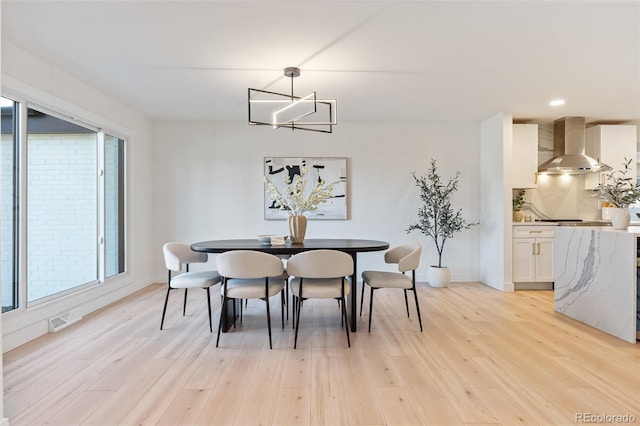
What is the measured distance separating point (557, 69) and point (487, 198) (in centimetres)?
216

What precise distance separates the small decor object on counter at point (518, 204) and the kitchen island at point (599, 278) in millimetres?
1407

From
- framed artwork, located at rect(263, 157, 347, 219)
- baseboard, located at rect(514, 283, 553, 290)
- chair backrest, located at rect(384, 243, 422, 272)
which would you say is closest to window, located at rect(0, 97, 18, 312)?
framed artwork, located at rect(263, 157, 347, 219)

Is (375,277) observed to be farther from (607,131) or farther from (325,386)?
(607,131)

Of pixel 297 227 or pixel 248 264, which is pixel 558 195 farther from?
pixel 248 264

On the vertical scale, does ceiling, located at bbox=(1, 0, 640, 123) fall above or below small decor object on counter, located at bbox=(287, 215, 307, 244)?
above

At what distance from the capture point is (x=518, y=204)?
5.10 m

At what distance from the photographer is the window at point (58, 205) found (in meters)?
2.82

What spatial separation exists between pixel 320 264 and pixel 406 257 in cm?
85

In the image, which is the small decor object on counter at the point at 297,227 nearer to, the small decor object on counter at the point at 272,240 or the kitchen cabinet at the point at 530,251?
the small decor object on counter at the point at 272,240

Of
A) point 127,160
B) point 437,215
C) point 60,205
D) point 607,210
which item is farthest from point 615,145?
point 60,205

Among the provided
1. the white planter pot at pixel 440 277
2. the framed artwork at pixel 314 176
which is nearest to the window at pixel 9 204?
the framed artwork at pixel 314 176

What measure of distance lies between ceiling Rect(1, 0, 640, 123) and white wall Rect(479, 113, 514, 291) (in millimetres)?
594

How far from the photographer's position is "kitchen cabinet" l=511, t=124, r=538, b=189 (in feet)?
16.0

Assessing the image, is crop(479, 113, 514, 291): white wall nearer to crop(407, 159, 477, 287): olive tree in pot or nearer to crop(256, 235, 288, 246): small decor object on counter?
crop(407, 159, 477, 287): olive tree in pot
